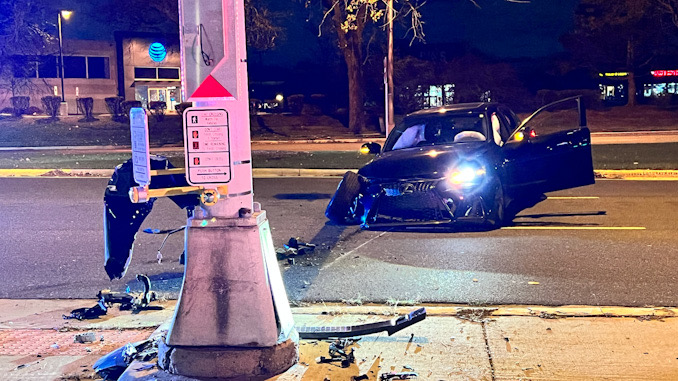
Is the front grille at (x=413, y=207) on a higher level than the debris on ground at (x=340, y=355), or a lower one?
higher

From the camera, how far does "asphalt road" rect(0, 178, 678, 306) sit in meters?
6.60

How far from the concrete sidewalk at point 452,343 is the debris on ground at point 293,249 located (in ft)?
6.12

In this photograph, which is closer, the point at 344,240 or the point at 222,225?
the point at 222,225

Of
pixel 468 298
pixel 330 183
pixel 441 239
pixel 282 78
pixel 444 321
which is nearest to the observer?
pixel 444 321

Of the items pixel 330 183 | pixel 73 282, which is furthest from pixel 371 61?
pixel 73 282

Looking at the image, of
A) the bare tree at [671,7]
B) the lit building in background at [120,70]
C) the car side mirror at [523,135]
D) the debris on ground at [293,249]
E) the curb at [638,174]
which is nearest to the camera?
the debris on ground at [293,249]

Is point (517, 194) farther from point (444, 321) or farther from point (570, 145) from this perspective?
point (444, 321)

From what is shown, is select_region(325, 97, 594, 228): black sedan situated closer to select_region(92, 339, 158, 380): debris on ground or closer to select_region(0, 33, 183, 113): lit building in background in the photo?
select_region(92, 339, 158, 380): debris on ground

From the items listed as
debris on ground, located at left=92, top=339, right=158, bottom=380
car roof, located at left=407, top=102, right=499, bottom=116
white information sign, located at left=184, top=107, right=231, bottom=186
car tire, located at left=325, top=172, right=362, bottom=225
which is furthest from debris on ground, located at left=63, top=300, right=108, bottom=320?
car roof, located at left=407, top=102, right=499, bottom=116

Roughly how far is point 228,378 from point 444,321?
2.01 meters

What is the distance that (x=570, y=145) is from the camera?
930cm

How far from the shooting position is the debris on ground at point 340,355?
188 inches

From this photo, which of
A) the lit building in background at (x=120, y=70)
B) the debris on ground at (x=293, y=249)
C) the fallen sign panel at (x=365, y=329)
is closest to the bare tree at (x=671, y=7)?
the lit building in background at (x=120, y=70)

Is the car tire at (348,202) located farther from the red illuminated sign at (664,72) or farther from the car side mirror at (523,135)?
the red illuminated sign at (664,72)
